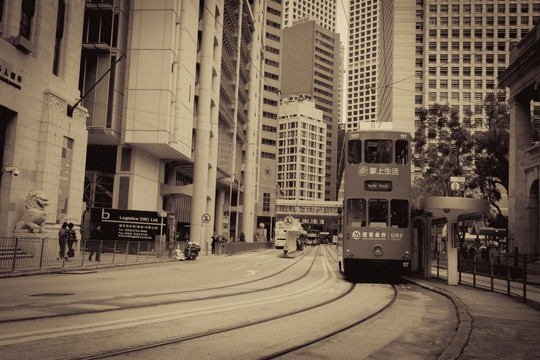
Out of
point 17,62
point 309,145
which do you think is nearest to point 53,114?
point 17,62

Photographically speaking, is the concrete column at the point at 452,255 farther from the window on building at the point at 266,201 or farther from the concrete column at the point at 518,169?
the window on building at the point at 266,201

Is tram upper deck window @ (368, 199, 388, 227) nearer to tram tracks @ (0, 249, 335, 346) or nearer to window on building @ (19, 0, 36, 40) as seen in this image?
tram tracks @ (0, 249, 335, 346)

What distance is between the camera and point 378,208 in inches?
706

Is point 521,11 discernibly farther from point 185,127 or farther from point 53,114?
point 53,114

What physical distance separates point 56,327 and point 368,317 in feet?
18.3

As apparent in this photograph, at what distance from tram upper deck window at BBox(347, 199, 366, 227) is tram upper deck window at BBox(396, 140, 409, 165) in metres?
1.95

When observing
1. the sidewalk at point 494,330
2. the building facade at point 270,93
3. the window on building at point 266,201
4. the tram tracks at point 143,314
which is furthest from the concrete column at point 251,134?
the sidewalk at point 494,330

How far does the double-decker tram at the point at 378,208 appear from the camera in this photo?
1775 cm

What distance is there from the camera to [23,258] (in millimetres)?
17984

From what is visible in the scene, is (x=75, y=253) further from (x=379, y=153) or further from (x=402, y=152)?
(x=402, y=152)

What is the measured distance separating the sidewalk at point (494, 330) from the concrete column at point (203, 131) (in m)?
32.4

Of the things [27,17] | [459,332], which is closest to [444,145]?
[27,17]

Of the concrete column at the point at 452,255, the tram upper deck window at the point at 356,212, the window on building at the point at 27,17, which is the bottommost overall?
the concrete column at the point at 452,255

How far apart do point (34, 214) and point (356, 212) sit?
1362 centimetres
